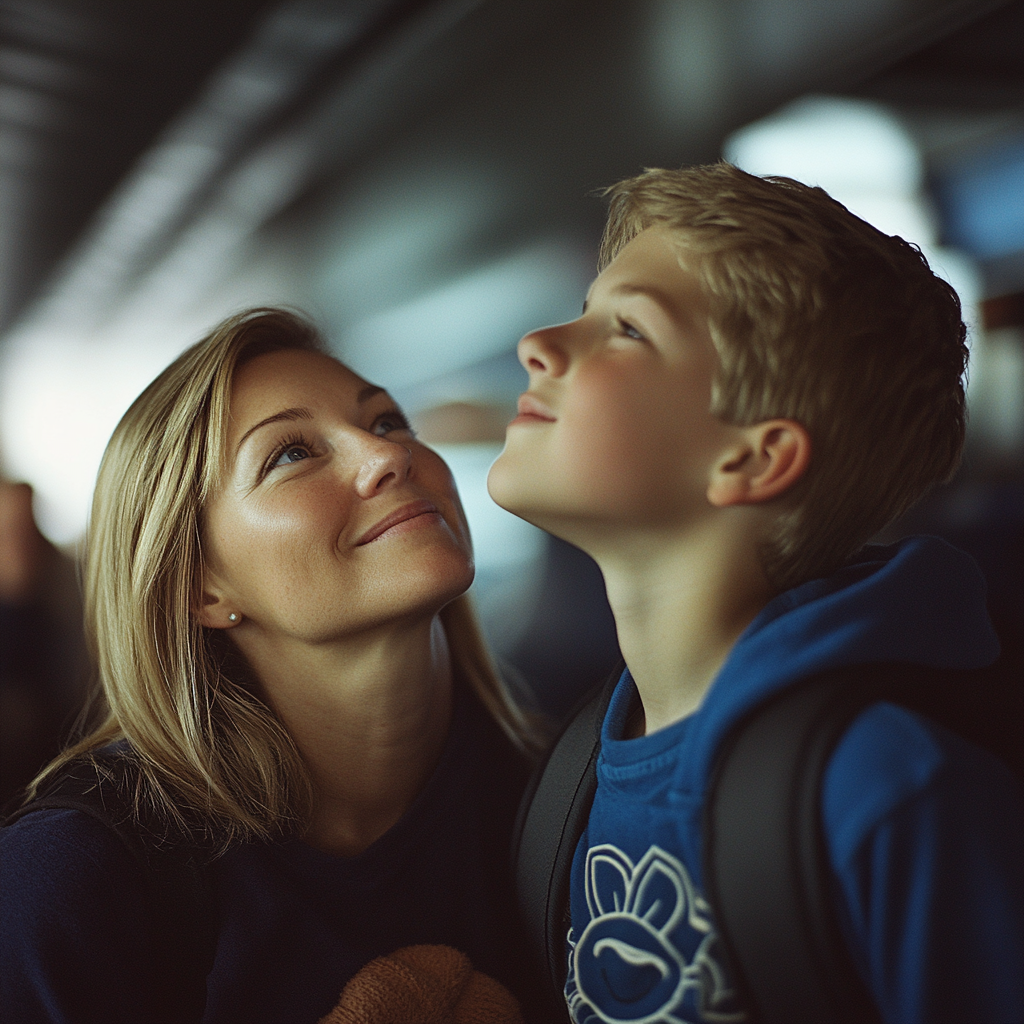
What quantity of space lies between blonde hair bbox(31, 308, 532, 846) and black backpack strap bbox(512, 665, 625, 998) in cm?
31

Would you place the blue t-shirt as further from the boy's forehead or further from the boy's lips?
the boy's forehead

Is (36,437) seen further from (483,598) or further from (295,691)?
(295,691)

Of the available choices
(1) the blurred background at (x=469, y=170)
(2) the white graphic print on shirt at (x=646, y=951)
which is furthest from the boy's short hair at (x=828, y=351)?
(1) the blurred background at (x=469, y=170)

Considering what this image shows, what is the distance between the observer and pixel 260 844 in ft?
3.33

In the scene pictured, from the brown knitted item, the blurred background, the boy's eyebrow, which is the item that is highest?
the blurred background

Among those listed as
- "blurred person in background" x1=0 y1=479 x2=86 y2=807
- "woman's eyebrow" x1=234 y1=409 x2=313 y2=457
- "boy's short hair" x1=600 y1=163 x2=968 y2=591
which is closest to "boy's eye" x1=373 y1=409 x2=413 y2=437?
"woman's eyebrow" x1=234 y1=409 x2=313 y2=457

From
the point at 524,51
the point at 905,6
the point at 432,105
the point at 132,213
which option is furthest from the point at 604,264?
the point at 132,213

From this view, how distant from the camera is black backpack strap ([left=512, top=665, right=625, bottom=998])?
2.89 feet

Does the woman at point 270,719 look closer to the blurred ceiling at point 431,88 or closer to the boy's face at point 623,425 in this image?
the boy's face at point 623,425

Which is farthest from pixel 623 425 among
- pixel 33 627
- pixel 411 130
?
pixel 411 130

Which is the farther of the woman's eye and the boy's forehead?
the woman's eye

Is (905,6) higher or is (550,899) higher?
(905,6)

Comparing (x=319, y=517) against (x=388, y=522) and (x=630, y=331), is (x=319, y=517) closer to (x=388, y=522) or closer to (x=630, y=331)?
(x=388, y=522)

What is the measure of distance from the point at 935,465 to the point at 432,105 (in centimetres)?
362
